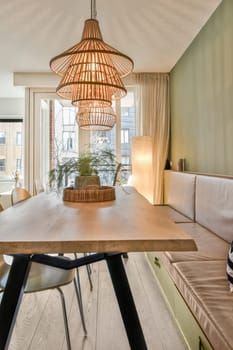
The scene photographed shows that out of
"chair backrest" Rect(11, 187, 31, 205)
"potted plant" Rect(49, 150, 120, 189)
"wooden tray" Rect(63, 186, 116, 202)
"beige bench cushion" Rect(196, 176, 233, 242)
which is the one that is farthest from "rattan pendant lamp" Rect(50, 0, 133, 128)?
"beige bench cushion" Rect(196, 176, 233, 242)

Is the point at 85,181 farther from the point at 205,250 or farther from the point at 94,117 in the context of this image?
the point at 94,117

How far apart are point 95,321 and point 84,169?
107cm

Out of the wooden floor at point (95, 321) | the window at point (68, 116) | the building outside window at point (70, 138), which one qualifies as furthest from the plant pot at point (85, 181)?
the window at point (68, 116)

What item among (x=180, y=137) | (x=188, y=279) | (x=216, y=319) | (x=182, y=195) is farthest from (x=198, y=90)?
(x=216, y=319)

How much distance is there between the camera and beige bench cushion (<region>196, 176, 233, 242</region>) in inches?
77.0

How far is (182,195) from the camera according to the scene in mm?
3012

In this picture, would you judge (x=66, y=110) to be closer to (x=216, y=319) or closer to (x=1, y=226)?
(x=1, y=226)

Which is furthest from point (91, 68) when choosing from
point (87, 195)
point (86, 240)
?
point (86, 240)

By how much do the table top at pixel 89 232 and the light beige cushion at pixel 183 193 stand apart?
1428 mm

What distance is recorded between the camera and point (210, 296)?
1.18 meters

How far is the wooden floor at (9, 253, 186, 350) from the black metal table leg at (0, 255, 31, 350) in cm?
59

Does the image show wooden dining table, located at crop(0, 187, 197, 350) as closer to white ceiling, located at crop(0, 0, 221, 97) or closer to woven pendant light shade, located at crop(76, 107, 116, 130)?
woven pendant light shade, located at crop(76, 107, 116, 130)

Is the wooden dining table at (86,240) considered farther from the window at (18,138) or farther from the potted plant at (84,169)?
the window at (18,138)

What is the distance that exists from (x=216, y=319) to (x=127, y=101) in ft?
14.1
